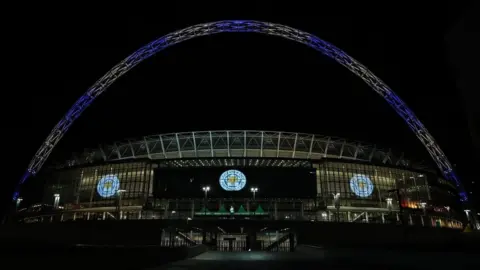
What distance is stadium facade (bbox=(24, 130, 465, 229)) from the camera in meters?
60.2

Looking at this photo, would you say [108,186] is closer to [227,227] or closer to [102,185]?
[102,185]

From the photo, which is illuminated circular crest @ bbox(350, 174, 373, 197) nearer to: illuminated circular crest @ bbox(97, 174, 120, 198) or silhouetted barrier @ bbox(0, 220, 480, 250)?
silhouetted barrier @ bbox(0, 220, 480, 250)

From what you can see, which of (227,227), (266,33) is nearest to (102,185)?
(227,227)

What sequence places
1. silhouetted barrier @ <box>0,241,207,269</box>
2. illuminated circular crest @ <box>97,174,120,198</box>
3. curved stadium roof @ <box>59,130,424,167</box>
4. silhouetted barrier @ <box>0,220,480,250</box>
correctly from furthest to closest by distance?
curved stadium roof @ <box>59,130,424,167</box>
illuminated circular crest @ <box>97,174,120,198</box>
silhouetted barrier @ <box>0,220,480,250</box>
silhouetted barrier @ <box>0,241,207,269</box>

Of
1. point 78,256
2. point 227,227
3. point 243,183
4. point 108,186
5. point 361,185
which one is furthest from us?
point 108,186

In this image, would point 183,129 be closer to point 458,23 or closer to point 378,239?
point 378,239

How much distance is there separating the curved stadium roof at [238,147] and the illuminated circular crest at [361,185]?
21.8ft

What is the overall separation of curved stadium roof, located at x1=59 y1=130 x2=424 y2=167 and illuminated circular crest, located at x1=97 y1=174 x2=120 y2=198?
566 centimetres

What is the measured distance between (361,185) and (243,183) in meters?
27.6

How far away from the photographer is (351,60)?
5875 centimetres

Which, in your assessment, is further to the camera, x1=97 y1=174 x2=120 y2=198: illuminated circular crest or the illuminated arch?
x1=97 y1=174 x2=120 y2=198: illuminated circular crest

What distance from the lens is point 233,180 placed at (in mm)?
60844

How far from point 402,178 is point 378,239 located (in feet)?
114

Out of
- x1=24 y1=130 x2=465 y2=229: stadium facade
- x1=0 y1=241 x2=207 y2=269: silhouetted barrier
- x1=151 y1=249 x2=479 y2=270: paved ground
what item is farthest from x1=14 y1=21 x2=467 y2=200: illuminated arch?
x1=0 y1=241 x2=207 y2=269: silhouetted barrier
